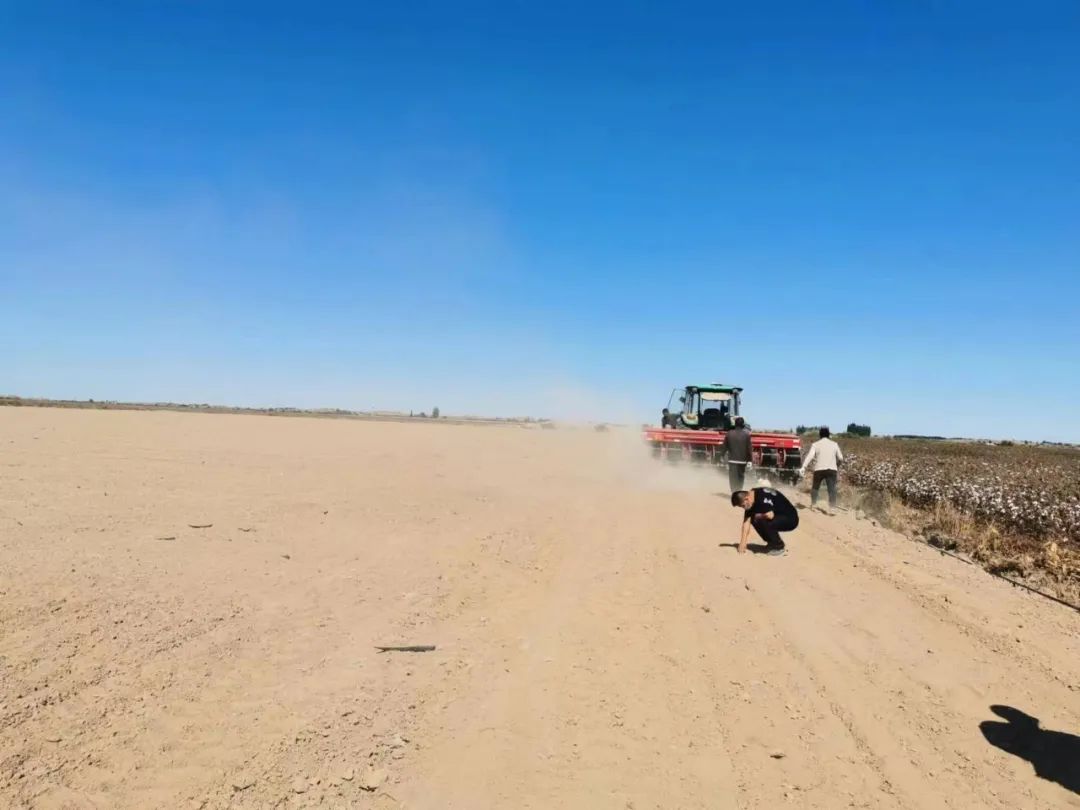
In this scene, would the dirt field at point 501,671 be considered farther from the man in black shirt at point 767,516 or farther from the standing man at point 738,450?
the standing man at point 738,450

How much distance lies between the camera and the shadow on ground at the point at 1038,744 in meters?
4.32

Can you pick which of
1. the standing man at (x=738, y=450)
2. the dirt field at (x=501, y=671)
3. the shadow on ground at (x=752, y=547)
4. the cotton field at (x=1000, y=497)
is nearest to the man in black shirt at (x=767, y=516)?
the shadow on ground at (x=752, y=547)

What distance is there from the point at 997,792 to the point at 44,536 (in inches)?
383

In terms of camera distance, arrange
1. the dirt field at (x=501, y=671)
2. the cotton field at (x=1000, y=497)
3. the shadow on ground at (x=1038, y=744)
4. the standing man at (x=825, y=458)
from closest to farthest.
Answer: the dirt field at (x=501, y=671) < the shadow on ground at (x=1038, y=744) < the cotton field at (x=1000, y=497) < the standing man at (x=825, y=458)

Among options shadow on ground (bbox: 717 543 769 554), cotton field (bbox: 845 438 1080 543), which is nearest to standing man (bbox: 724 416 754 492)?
shadow on ground (bbox: 717 543 769 554)

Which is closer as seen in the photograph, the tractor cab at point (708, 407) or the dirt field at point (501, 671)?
the dirt field at point (501, 671)

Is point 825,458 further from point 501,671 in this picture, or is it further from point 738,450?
point 501,671

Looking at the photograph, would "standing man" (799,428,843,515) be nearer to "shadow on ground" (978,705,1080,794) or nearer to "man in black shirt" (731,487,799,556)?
"man in black shirt" (731,487,799,556)

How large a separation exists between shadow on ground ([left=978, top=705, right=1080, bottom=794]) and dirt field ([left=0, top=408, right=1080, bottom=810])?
19 millimetres

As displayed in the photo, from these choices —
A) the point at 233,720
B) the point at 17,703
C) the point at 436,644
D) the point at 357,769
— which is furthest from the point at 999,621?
the point at 17,703

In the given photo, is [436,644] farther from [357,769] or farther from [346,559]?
[346,559]

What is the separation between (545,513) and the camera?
45.3 ft

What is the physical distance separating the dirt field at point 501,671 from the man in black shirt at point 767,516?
1.19ft

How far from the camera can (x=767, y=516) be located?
10.2 m
